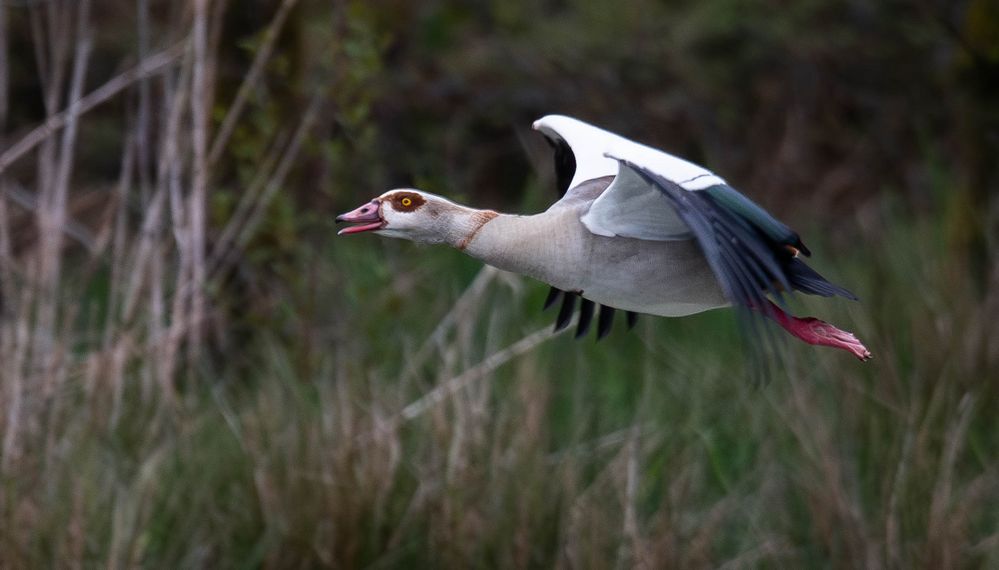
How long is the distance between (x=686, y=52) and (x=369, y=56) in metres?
6.19

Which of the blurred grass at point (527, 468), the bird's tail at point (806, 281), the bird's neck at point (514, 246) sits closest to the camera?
the bird's neck at point (514, 246)

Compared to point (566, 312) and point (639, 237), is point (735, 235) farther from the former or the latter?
point (566, 312)

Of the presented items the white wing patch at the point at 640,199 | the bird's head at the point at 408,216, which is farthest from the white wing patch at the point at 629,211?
the bird's head at the point at 408,216

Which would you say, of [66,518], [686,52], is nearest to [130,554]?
[66,518]

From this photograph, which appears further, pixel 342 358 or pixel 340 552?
pixel 342 358

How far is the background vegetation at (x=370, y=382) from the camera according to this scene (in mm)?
4148

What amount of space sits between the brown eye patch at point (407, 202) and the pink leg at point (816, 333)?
63 cm

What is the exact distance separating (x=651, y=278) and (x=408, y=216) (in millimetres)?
383

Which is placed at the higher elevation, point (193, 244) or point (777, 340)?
point (193, 244)

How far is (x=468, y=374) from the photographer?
4359 mm

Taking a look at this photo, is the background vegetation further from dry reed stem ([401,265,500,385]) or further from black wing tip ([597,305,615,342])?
black wing tip ([597,305,615,342])

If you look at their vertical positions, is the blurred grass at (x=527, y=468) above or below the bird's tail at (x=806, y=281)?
below

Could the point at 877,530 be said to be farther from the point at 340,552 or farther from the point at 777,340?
the point at 777,340

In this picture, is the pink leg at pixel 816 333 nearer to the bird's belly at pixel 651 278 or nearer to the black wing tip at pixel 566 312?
the bird's belly at pixel 651 278
